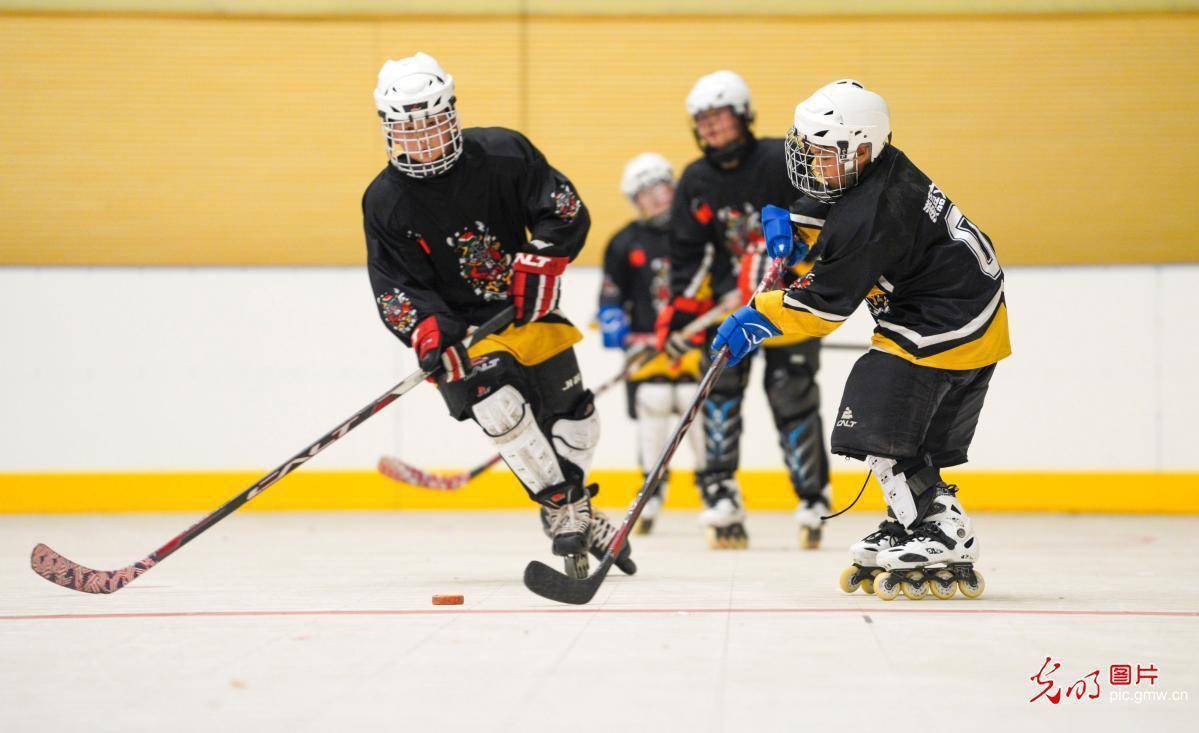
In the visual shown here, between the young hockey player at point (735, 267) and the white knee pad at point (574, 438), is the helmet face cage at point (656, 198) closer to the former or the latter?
the young hockey player at point (735, 267)

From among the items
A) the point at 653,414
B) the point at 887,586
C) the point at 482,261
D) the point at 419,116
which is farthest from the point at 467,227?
the point at 653,414

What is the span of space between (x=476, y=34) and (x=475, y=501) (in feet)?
8.15

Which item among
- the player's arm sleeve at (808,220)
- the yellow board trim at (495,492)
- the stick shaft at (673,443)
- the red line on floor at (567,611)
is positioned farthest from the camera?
the yellow board trim at (495,492)

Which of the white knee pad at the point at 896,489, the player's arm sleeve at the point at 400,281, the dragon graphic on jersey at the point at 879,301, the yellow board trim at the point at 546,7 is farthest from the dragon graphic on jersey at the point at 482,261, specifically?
the yellow board trim at the point at 546,7

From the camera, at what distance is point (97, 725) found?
81.1 inches

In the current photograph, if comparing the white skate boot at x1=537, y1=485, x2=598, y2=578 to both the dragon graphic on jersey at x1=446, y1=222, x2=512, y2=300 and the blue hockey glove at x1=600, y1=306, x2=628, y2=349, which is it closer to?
the dragon graphic on jersey at x1=446, y1=222, x2=512, y2=300

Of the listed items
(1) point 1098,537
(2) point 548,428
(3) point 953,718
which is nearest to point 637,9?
(1) point 1098,537

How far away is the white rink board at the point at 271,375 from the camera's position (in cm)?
688

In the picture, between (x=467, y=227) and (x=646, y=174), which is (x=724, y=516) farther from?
(x=646, y=174)

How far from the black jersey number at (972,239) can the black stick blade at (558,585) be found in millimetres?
1154

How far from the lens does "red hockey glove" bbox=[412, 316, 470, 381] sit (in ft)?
12.2

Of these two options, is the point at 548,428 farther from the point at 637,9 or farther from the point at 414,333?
the point at 637,9

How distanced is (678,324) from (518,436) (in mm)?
1680

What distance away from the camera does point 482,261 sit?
390cm
